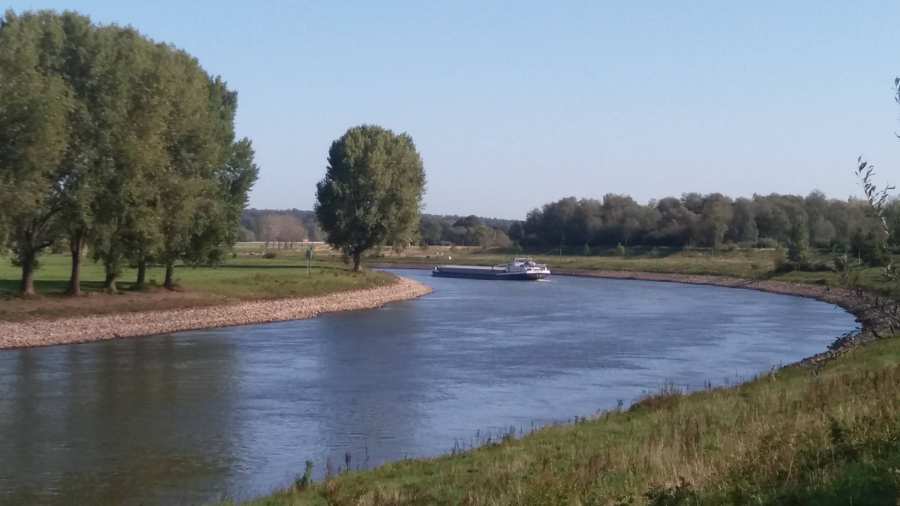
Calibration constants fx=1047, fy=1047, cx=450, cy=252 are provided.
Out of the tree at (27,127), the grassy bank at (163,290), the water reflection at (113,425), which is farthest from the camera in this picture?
the grassy bank at (163,290)

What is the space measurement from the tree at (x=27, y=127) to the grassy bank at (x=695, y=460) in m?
25.4

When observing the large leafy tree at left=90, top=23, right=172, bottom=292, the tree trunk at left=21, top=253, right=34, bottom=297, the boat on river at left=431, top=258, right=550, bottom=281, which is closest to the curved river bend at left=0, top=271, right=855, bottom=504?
the large leafy tree at left=90, top=23, right=172, bottom=292

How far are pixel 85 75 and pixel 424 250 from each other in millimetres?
96633

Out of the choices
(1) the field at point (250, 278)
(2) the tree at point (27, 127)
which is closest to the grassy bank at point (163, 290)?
(1) the field at point (250, 278)

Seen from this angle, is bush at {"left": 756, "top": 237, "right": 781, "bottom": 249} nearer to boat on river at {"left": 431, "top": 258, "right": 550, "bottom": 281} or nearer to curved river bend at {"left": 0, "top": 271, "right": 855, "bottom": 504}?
boat on river at {"left": 431, "top": 258, "right": 550, "bottom": 281}

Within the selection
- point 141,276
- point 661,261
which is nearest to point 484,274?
point 661,261

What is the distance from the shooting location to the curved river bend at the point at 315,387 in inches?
719

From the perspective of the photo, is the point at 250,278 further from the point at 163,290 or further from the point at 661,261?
the point at 661,261

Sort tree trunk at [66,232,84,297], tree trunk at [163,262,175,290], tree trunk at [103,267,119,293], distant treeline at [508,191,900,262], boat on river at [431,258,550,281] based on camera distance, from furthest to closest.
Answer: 1. distant treeline at [508,191,900,262]
2. boat on river at [431,258,550,281]
3. tree trunk at [163,262,175,290]
4. tree trunk at [103,267,119,293]
5. tree trunk at [66,232,84,297]

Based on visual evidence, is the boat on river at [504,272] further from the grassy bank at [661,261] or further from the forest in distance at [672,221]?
the forest in distance at [672,221]

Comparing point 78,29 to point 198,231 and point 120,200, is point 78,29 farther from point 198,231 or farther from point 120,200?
point 198,231

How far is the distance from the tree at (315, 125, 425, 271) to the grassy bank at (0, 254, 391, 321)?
2874mm

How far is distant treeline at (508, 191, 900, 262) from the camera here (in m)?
124

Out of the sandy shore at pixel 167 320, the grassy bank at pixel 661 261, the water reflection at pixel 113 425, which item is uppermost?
the grassy bank at pixel 661 261
